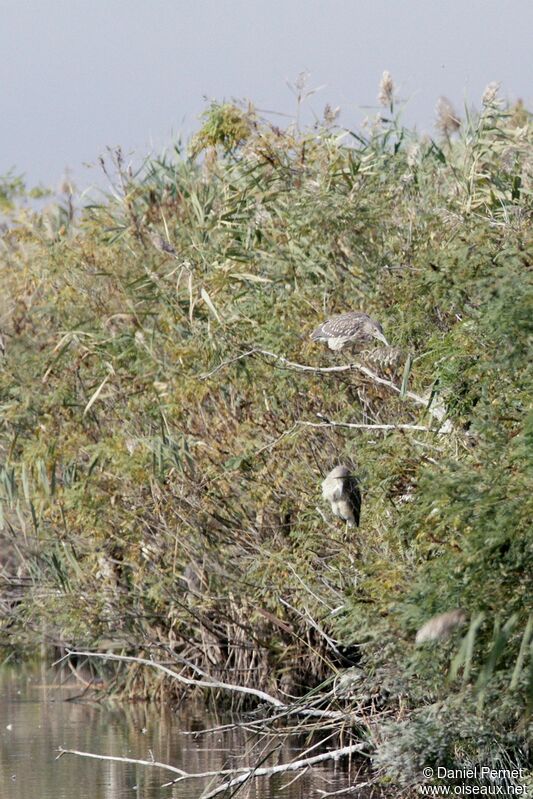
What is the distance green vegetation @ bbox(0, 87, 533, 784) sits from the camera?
6.89 meters

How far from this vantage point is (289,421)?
10.4m

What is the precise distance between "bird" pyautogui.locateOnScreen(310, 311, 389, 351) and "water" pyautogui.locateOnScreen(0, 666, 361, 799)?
→ 2.22 metres

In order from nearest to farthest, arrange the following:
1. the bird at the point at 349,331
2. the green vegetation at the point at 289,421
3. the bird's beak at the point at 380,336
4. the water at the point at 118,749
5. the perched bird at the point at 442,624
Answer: the perched bird at the point at 442,624 < the green vegetation at the point at 289,421 < the bird's beak at the point at 380,336 < the bird at the point at 349,331 < the water at the point at 118,749

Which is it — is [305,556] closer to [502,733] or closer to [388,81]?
[502,733]

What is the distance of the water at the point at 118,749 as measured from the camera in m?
9.80

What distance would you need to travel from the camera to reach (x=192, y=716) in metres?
12.7

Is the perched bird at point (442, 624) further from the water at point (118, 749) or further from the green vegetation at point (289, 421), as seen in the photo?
the water at point (118, 749)

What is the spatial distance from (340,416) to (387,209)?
1507 millimetres

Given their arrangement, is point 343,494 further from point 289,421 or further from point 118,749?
point 118,749

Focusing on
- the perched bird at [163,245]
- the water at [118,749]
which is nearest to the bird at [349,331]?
the water at [118,749]

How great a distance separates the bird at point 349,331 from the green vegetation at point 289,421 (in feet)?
0.60

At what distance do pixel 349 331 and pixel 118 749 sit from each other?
4.21 m

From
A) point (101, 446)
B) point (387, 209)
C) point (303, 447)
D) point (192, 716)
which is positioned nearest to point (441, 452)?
point (303, 447)

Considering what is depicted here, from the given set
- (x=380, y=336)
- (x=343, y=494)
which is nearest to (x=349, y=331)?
(x=380, y=336)
